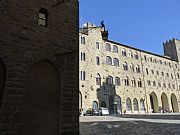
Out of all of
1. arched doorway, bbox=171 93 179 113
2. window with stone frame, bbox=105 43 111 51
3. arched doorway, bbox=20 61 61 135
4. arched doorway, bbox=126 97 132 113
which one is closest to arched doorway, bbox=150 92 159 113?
arched doorway, bbox=171 93 179 113

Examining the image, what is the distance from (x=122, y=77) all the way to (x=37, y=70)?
3469 centimetres

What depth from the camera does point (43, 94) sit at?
24.0 ft

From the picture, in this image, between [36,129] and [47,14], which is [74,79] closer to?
[36,129]

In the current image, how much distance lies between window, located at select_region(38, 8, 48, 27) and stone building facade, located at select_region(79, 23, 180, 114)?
25.9m

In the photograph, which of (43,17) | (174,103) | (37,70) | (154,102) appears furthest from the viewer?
(174,103)

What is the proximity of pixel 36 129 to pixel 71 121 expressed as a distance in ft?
4.76

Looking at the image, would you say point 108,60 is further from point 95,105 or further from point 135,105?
point 135,105

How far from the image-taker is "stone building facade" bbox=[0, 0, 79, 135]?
6.55 m

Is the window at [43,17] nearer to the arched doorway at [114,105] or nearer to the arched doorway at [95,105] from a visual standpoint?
the arched doorway at [95,105]

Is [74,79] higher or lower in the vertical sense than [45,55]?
lower

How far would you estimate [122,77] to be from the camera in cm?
4078

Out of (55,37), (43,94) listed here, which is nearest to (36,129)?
(43,94)

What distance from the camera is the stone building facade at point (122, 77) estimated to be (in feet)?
117

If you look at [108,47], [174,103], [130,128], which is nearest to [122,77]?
[108,47]
